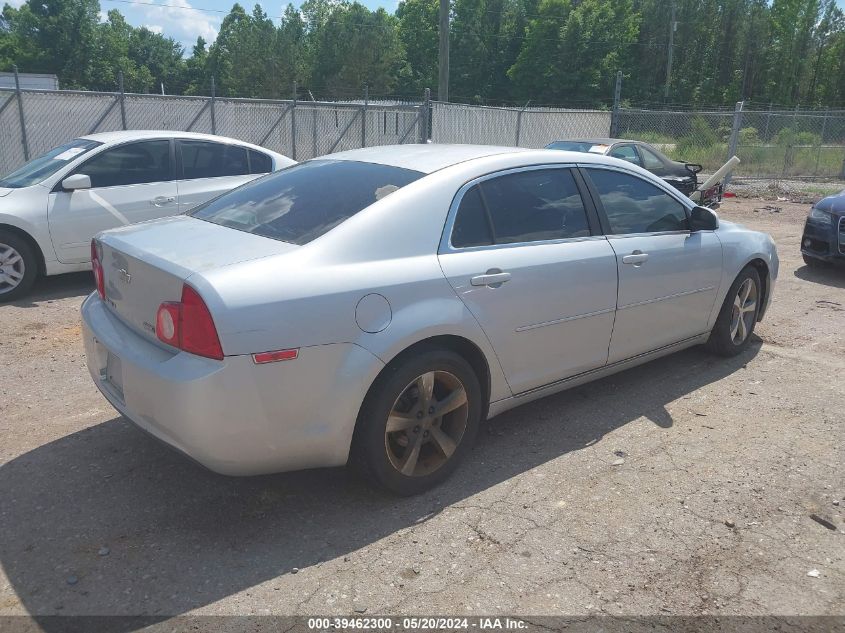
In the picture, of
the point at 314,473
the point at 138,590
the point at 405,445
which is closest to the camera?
the point at 138,590

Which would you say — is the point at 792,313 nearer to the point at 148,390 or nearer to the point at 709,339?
the point at 709,339

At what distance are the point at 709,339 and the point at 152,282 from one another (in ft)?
13.3

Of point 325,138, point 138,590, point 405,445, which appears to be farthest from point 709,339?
point 325,138

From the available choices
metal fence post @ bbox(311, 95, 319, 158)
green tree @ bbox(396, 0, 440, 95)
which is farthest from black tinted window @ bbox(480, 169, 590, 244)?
green tree @ bbox(396, 0, 440, 95)

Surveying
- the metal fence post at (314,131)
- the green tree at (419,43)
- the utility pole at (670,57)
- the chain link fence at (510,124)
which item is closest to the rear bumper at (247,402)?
the metal fence post at (314,131)

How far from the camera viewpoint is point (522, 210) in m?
3.81

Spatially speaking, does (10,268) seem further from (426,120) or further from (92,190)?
(426,120)

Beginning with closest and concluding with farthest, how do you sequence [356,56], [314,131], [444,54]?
1. [314,131]
2. [444,54]
3. [356,56]

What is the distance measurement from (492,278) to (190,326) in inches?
57.3

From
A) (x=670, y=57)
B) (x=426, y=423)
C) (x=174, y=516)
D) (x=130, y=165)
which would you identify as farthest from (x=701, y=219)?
(x=670, y=57)

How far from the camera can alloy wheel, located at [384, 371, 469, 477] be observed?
3230mm

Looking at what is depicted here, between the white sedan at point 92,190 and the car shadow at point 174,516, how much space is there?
354 cm

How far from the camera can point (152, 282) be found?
119 inches

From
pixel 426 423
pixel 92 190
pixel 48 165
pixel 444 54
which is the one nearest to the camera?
pixel 426 423
